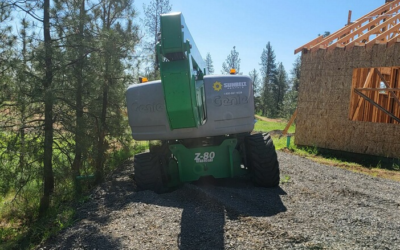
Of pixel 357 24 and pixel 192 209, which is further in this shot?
pixel 357 24

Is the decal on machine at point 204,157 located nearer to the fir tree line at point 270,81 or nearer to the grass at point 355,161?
the grass at point 355,161

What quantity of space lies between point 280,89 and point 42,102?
57704 mm

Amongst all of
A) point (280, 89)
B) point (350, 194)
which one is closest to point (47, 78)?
point (350, 194)

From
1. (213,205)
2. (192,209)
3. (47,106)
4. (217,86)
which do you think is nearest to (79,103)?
Answer: (47,106)

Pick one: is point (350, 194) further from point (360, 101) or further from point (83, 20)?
point (360, 101)

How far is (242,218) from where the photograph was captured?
4309 millimetres

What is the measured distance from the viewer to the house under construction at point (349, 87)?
9714 millimetres

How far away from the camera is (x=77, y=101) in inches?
276

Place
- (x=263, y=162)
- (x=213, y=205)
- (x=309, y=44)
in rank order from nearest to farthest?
(x=213, y=205) < (x=263, y=162) < (x=309, y=44)

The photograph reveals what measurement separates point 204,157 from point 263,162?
3.59 ft

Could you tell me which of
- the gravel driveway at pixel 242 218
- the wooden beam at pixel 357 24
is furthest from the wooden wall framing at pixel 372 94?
the gravel driveway at pixel 242 218

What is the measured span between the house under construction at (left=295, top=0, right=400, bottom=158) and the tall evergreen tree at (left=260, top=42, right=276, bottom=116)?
146 feet

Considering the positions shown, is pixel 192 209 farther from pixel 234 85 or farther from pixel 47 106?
pixel 47 106

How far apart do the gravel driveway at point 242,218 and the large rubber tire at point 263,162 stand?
27 centimetres
